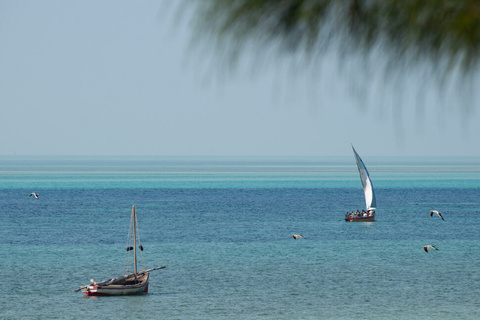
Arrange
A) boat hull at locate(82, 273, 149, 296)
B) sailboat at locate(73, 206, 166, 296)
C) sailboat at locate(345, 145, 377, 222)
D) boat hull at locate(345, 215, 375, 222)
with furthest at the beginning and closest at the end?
boat hull at locate(345, 215, 375, 222) → sailboat at locate(345, 145, 377, 222) → boat hull at locate(82, 273, 149, 296) → sailboat at locate(73, 206, 166, 296)

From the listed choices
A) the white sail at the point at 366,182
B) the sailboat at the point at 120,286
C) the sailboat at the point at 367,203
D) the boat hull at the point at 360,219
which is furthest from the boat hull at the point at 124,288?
the boat hull at the point at 360,219

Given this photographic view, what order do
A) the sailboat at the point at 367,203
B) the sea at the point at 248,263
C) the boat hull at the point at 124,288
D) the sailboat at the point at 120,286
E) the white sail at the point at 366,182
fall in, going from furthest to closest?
the sailboat at the point at 367,203, the white sail at the point at 366,182, the boat hull at the point at 124,288, the sailboat at the point at 120,286, the sea at the point at 248,263

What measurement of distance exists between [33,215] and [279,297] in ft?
262

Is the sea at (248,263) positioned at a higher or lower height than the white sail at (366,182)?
lower

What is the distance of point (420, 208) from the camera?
14138cm

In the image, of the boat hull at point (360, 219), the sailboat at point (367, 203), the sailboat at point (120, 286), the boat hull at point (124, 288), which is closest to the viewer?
the sailboat at point (120, 286)

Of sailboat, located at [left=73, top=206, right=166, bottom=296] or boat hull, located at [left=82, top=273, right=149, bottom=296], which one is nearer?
sailboat, located at [left=73, top=206, right=166, bottom=296]

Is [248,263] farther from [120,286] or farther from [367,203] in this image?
[367,203]

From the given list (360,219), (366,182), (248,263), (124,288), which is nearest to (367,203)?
(360,219)

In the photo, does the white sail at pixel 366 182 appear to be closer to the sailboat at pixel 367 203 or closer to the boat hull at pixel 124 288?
the sailboat at pixel 367 203

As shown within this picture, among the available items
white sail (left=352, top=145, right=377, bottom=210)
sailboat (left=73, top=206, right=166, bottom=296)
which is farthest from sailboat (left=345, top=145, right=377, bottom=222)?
sailboat (left=73, top=206, right=166, bottom=296)

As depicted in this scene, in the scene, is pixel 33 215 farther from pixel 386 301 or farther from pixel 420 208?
pixel 386 301

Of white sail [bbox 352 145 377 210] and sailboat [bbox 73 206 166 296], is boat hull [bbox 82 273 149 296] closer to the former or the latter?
sailboat [bbox 73 206 166 296]

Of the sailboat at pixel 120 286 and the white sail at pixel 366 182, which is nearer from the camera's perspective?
the sailboat at pixel 120 286
